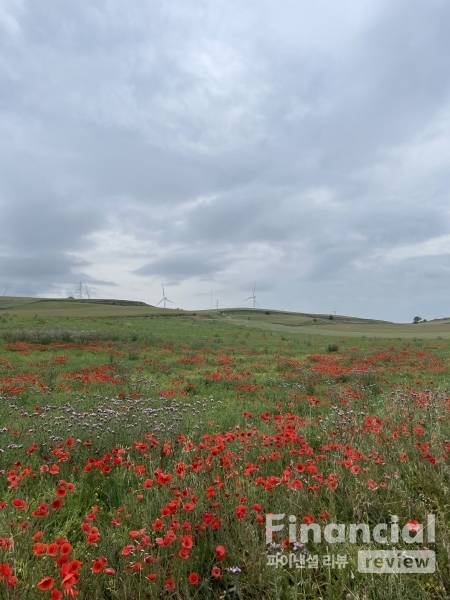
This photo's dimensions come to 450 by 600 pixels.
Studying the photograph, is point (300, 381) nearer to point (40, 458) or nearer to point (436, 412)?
point (436, 412)

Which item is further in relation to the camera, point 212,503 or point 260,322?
point 260,322

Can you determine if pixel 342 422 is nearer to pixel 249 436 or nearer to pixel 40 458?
pixel 249 436

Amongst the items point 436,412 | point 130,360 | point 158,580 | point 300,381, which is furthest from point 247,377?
point 158,580

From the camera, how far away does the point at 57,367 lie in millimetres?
15484

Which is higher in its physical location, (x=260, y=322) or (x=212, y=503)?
(x=260, y=322)

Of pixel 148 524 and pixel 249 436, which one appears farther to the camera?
pixel 249 436

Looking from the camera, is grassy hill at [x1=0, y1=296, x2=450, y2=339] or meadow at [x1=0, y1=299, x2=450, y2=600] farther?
grassy hill at [x1=0, y1=296, x2=450, y2=339]

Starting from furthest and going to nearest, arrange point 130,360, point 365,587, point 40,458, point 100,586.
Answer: point 130,360
point 40,458
point 100,586
point 365,587

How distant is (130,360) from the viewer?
60.4 feet

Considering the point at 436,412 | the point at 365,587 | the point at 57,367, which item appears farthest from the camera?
the point at 57,367

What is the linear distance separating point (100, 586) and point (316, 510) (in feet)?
6.42

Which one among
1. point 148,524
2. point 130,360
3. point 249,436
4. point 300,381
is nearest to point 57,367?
point 130,360

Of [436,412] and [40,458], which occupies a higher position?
[436,412]

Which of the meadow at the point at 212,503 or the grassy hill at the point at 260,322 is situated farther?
the grassy hill at the point at 260,322
